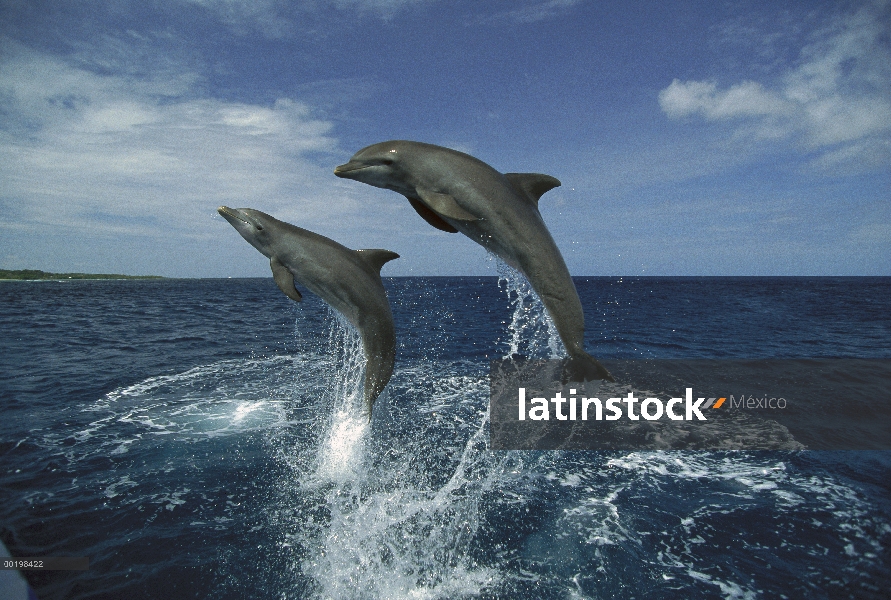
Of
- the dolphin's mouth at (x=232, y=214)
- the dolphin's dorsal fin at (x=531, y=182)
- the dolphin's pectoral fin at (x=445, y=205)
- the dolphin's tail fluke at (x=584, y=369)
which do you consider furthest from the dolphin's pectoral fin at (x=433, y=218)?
the dolphin's mouth at (x=232, y=214)

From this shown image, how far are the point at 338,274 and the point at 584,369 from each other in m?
3.62

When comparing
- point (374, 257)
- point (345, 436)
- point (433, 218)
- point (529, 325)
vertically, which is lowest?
point (345, 436)

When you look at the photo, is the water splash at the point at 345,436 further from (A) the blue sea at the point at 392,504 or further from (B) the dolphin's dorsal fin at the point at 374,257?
(B) the dolphin's dorsal fin at the point at 374,257

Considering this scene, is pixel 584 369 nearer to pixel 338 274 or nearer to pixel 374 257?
pixel 374 257

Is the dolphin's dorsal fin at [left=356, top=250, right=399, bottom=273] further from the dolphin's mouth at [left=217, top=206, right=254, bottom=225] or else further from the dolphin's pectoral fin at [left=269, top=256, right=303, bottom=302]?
the dolphin's mouth at [left=217, top=206, right=254, bottom=225]

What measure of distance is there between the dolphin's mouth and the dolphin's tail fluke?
16.7ft

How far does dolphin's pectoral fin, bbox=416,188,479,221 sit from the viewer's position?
538cm

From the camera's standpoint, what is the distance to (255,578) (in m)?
9.12

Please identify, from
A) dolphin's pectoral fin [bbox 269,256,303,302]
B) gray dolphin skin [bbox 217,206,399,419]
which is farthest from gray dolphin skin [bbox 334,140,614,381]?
dolphin's pectoral fin [bbox 269,256,303,302]

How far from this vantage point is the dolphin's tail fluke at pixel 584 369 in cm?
578

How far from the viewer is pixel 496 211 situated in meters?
5.53

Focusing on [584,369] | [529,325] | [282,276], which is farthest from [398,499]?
[529,325]

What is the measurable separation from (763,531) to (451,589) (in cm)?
730

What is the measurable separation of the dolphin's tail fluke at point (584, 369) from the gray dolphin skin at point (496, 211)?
0.04 ft
